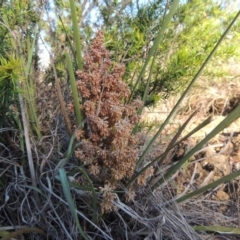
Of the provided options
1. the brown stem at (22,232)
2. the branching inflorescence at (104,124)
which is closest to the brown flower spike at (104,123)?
the branching inflorescence at (104,124)

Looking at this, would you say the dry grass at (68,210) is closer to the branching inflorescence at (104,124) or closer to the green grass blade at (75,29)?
the branching inflorescence at (104,124)

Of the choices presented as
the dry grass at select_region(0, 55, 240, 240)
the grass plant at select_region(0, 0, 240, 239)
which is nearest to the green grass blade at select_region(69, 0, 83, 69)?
the grass plant at select_region(0, 0, 240, 239)

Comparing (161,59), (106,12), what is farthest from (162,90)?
(106,12)

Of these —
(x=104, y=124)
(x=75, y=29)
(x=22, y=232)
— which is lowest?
(x=22, y=232)

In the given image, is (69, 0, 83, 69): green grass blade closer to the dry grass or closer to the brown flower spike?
the brown flower spike

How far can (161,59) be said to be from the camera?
1125mm

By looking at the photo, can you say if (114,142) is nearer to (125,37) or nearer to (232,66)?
(125,37)

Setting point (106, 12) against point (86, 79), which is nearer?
point (86, 79)

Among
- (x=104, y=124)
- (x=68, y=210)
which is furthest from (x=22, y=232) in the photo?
(x=104, y=124)

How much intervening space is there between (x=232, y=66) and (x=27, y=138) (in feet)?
4.86

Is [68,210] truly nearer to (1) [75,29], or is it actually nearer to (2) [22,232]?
(2) [22,232]

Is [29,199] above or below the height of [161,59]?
below

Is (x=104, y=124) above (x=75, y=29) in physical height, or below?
below

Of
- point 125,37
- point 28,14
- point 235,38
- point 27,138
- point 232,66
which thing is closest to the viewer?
point 27,138
